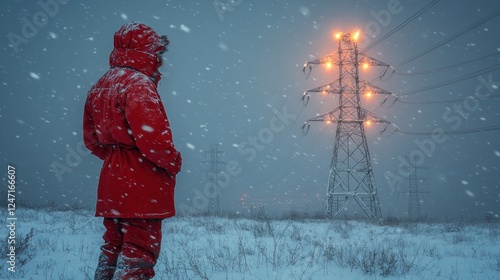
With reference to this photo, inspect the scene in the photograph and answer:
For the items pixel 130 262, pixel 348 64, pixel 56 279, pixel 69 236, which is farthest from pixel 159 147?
pixel 348 64

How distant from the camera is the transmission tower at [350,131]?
15.4 metres

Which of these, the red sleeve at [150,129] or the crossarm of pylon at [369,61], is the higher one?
the crossarm of pylon at [369,61]

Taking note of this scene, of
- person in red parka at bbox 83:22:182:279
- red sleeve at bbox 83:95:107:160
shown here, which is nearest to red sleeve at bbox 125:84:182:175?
person in red parka at bbox 83:22:182:279

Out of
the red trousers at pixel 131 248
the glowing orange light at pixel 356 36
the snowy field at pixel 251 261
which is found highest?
the glowing orange light at pixel 356 36

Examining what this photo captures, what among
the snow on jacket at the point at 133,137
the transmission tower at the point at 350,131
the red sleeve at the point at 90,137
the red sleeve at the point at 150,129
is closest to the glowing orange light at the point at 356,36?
the transmission tower at the point at 350,131

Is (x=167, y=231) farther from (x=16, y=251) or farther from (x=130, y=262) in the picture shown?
(x=130, y=262)

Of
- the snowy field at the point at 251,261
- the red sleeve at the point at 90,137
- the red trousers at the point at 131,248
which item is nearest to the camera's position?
the red trousers at the point at 131,248

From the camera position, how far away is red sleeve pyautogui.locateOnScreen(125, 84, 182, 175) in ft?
7.25

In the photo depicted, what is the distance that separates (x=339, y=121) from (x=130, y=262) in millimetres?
15281

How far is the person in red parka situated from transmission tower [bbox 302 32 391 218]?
13037 millimetres

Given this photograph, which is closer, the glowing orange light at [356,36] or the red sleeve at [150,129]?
the red sleeve at [150,129]

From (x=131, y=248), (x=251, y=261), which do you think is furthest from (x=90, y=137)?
(x=251, y=261)

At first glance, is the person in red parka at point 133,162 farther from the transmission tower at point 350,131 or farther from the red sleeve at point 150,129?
the transmission tower at point 350,131

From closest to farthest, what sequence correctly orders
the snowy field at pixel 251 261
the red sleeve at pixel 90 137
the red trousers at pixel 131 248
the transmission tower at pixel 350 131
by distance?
1. the red trousers at pixel 131 248
2. the red sleeve at pixel 90 137
3. the snowy field at pixel 251 261
4. the transmission tower at pixel 350 131
